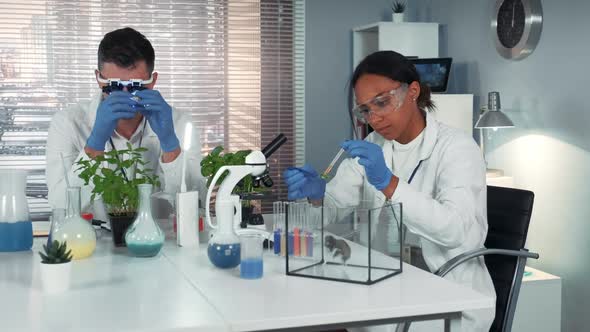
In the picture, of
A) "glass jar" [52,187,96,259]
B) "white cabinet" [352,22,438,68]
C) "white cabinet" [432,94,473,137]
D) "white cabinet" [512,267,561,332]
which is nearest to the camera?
"glass jar" [52,187,96,259]

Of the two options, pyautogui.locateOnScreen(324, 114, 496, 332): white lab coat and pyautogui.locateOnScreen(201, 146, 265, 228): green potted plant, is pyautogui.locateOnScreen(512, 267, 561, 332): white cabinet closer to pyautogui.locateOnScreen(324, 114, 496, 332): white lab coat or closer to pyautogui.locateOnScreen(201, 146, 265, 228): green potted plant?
pyautogui.locateOnScreen(324, 114, 496, 332): white lab coat

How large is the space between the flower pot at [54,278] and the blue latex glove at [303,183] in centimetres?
83

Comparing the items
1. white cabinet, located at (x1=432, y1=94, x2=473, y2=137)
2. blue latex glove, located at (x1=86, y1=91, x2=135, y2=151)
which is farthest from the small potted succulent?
white cabinet, located at (x1=432, y1=94, x2=473, y2=137)

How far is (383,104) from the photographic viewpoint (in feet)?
7.54

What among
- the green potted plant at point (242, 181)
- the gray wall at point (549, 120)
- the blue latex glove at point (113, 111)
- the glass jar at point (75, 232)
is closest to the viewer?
the glass jar at point (75, 232)

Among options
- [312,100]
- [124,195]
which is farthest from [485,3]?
[124,195]

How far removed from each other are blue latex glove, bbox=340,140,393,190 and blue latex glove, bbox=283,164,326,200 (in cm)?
23

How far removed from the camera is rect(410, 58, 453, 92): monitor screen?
14.1ft

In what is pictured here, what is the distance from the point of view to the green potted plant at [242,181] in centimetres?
220

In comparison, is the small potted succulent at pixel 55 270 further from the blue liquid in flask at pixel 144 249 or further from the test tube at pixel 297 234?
the test tube at pixel 297 234

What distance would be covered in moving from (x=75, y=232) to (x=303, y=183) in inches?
28.7

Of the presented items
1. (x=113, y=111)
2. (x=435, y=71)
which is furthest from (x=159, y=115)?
(x=435, y=71)

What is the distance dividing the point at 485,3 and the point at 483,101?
584 millimetres

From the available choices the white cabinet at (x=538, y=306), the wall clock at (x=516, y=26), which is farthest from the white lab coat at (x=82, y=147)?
the wall clock at (x=516, y=26)
